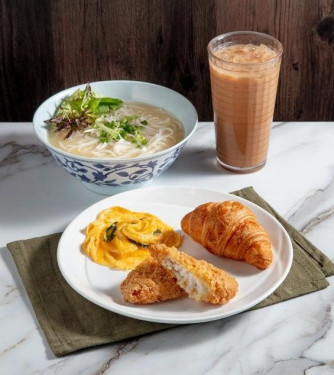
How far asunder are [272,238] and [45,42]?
98cm

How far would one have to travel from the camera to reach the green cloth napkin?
4.73 ft

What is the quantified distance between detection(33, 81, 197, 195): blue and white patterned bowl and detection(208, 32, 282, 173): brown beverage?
0.35ft

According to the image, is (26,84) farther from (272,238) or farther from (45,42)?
(272,238)

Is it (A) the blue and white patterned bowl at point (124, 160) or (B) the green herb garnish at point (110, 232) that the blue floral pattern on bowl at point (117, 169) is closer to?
(A) the blue and white patterned bowl at point (124, 160)

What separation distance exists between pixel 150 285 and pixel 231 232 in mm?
242

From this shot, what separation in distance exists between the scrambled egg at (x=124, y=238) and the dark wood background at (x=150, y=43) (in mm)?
648

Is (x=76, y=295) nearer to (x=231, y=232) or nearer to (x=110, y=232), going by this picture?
(x=110, y=232)

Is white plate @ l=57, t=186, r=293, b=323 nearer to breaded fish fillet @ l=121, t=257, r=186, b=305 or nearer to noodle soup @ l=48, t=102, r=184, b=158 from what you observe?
breaded fish fillet @ l=121, t=257, r=186, b=305

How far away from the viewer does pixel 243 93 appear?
1872 mm

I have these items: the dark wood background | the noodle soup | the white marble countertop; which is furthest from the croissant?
the dark wood background

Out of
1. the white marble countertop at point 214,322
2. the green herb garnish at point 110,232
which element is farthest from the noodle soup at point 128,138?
the green herb garnish at point 110,232

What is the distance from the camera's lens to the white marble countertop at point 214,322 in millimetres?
1393

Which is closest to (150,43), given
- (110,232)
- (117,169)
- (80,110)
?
(80,110)

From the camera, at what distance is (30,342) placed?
4.77 feet
